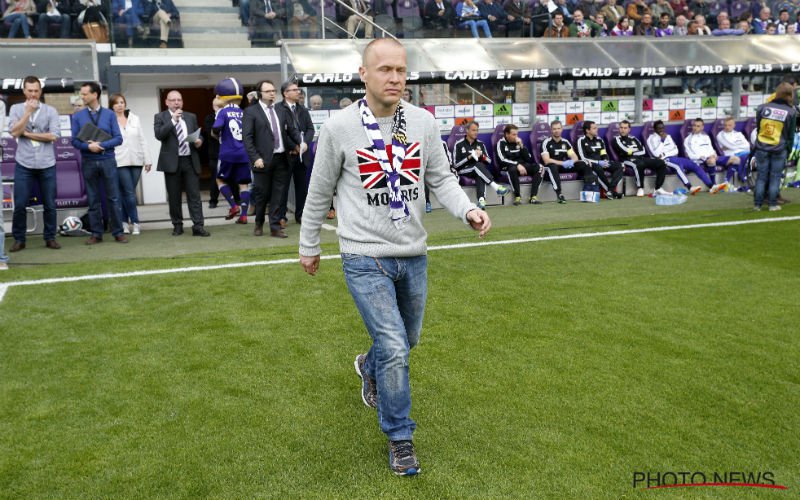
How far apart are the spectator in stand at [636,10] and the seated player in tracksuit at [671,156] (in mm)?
6299

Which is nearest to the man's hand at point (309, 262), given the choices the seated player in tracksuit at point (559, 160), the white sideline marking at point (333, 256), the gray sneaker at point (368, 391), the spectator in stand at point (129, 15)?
the gray sneaker at point (368, 391)

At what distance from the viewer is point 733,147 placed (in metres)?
15.5

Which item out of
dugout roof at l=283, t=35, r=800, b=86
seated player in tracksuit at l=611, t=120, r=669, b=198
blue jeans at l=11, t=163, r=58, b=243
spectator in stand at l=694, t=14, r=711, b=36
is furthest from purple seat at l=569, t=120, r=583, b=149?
blue jeans at l=11, t=163, r=58, b=243

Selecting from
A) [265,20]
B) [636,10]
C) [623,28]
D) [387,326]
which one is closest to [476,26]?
[265,20]

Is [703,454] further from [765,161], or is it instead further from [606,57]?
[606,57]

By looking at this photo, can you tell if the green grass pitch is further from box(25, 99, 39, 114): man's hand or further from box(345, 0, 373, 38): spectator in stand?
box(345, 0, 373, 38): spectator in stand

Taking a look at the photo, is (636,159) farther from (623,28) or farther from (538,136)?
(623,28)

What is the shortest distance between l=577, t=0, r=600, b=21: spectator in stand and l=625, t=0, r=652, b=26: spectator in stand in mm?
948

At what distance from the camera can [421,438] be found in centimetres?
415

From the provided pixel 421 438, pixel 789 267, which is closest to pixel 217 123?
pixel 789 267

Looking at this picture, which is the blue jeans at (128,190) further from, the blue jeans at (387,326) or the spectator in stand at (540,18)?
the spectator in stand at (540,18)

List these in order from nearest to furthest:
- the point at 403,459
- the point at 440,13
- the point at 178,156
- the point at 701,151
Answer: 1. the point at 403,459
2. the point at 178,156
3. the point at 701,151
4. the point at 440,13

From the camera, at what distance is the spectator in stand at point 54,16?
53.0 feet

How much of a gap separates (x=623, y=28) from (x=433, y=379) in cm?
1692
